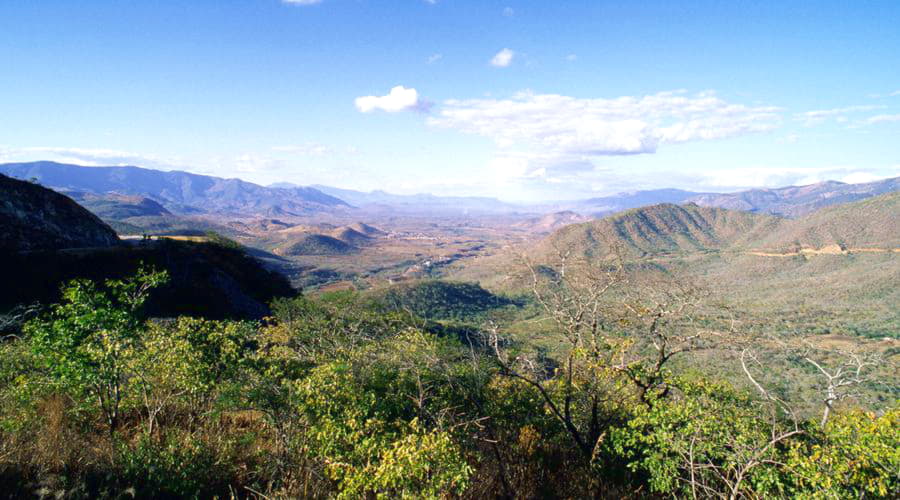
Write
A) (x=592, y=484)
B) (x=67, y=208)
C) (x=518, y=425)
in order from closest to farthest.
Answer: (x=592, y=484) < (x=518, y=425) < (x=67, y=208)

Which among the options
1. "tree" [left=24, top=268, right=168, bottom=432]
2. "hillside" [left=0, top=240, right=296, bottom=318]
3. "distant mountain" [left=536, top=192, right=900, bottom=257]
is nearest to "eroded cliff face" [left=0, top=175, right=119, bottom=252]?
"hillside" [left=0, top=240, right=296, bottom=318]

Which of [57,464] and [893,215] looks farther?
[893,215]

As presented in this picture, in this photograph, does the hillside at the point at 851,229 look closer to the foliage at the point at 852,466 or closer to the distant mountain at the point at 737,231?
the distant mountain at the point at 737,231

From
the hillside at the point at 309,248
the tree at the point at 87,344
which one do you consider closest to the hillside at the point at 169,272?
the tree at the point at 87,344

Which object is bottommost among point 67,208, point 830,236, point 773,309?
point 773,309

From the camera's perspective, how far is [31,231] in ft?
105

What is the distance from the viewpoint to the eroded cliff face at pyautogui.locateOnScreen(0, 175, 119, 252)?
30609mm

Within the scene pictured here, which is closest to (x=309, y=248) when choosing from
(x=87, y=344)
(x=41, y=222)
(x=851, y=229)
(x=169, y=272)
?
(x=41, y=222)

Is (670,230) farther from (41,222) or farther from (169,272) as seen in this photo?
(41,222)

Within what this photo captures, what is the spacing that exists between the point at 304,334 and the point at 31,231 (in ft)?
103

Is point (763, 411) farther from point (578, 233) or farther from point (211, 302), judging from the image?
point (578, 233)

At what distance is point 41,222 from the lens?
33.7m

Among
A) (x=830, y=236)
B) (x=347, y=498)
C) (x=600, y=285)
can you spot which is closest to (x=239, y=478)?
(x=347, y=498)

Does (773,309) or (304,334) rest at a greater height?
(304,334)
